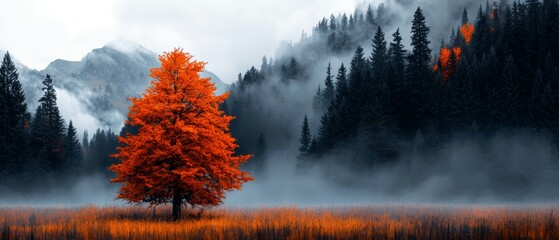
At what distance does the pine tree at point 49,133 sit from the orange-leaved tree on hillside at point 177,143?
56.6 m

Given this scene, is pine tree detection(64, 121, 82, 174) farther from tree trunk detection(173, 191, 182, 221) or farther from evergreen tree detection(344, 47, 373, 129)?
tree trunk detection(173, 191, 182, 221)

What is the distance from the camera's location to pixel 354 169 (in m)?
70.1

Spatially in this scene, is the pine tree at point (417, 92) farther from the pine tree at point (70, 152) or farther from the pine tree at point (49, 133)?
the pine tree at point (70, 152)

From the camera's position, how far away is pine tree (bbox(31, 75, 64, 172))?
236ft

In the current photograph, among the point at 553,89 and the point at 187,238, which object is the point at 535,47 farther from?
the point at 187,238

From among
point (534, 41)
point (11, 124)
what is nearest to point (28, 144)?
point (11, 124)

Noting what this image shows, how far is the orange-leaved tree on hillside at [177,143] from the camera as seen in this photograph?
20844 mm

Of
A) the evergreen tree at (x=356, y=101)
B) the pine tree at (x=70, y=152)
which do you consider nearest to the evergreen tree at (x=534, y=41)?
the evergreen tree at (x=356, y=101)

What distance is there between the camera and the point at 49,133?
72938mm

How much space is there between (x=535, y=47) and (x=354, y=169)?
3542cm

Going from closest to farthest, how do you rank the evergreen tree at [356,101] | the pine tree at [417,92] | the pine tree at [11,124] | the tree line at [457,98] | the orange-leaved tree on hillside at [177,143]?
the orange-leaved tree on hillside at [177,143]
the pine tree at [11,124]
the tree line at [457,98]
the pine tree at [417,92]
the evergreen tree at [356,101]

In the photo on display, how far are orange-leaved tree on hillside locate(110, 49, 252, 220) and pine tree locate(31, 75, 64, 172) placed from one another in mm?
56636

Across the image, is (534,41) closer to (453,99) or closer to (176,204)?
(453,99)

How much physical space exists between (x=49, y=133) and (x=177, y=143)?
60195mm
